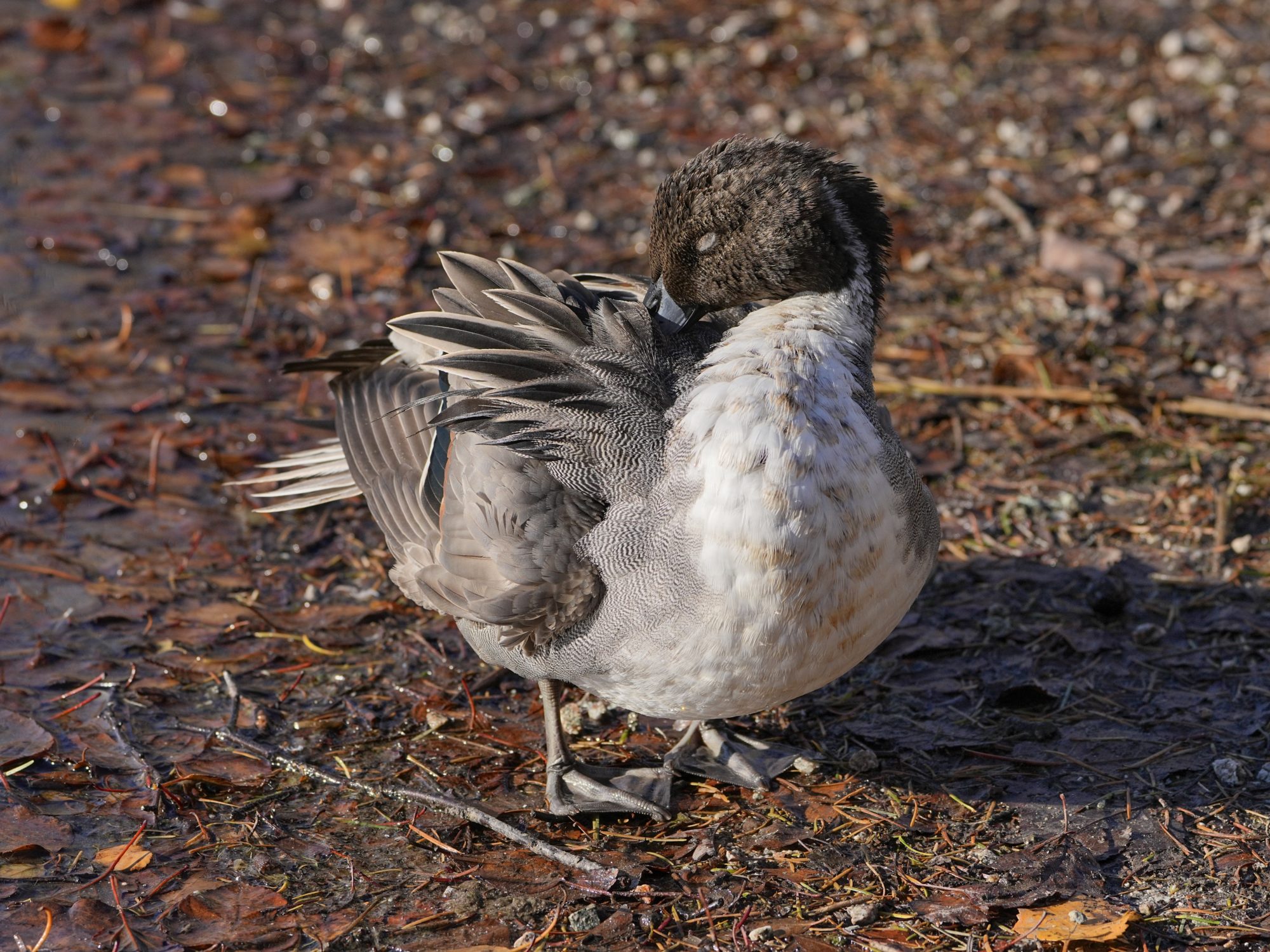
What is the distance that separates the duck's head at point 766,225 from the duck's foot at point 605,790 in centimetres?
133

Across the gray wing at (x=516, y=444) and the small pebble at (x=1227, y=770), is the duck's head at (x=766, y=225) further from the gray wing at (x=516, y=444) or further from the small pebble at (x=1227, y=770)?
the small pebble at (x=1227, y=770)

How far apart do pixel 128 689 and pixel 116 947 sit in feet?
3.45

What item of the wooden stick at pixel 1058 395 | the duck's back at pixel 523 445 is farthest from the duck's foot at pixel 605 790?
the wooden stick at pixel 1058 395

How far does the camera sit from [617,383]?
3424mm

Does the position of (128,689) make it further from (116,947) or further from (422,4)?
(422,4)

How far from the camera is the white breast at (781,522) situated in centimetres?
311

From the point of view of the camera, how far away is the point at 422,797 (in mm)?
3605

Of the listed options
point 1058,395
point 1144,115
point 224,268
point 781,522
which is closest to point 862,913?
point 781,522

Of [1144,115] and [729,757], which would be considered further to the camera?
[1144,115]

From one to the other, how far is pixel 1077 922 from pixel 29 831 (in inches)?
103

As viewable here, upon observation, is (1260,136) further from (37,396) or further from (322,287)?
(37,396)

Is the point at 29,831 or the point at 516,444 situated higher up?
the point at 516,444

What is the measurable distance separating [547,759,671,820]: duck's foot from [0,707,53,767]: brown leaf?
142 centimetres

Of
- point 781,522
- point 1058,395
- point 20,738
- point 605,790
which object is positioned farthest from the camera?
point 1058,395
